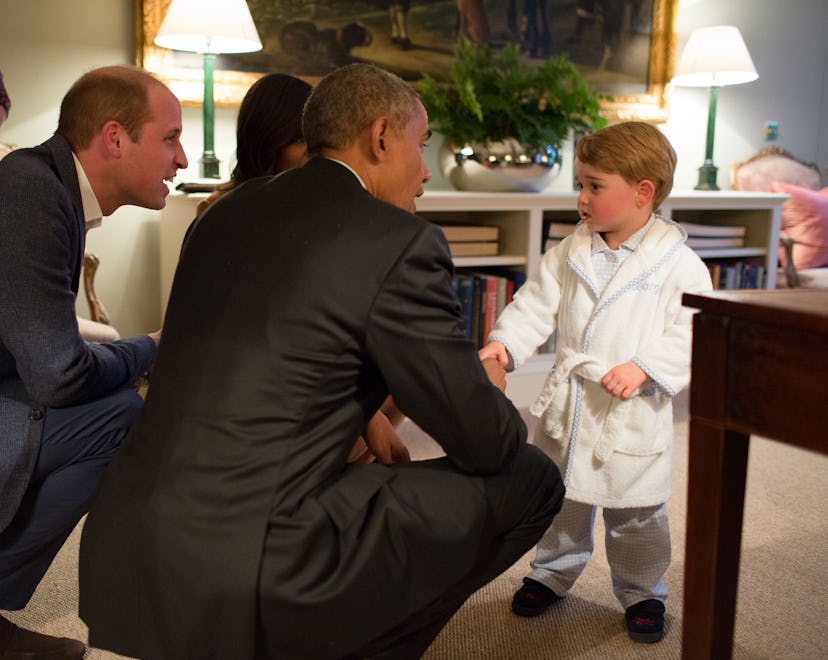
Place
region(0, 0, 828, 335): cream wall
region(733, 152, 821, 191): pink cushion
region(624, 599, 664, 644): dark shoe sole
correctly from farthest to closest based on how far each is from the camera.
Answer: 1. region(733, 152, 821, 191): pink cushion
2. region(0, 0, 828, 335): cream wall
3. region(624, 599, 664, 644): dark shoe sole

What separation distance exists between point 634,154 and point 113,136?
1.03 metres

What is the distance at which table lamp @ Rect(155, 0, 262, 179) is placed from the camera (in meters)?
2.99

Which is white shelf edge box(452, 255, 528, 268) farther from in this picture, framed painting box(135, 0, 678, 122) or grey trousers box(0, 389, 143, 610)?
grey trousers box(0, 389, 143, 610)

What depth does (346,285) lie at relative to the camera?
46.5 inches

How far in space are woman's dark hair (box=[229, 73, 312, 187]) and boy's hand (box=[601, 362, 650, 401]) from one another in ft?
2.82

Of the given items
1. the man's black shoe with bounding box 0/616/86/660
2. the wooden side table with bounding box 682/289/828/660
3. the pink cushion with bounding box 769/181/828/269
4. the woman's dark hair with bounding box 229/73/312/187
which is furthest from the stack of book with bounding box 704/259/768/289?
the man's black shoe with bounding box 0/616/86/660

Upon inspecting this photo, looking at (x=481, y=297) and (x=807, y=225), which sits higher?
(x=807, y=225)

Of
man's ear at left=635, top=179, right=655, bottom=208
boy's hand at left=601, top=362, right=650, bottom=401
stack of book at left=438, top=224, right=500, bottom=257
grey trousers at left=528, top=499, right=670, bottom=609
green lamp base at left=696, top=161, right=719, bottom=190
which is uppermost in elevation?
man's ear at left=635, top=179, right=655, bottom=208

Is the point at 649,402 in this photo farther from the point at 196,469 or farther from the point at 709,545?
the point at 196,469

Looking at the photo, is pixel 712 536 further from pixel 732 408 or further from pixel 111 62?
pixel 111 62

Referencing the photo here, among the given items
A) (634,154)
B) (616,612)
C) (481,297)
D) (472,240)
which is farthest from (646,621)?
(472,240)

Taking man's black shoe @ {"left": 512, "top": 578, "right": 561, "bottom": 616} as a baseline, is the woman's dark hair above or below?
above

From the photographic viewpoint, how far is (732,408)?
1.11 meters

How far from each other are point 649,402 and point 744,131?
11.4 feet
